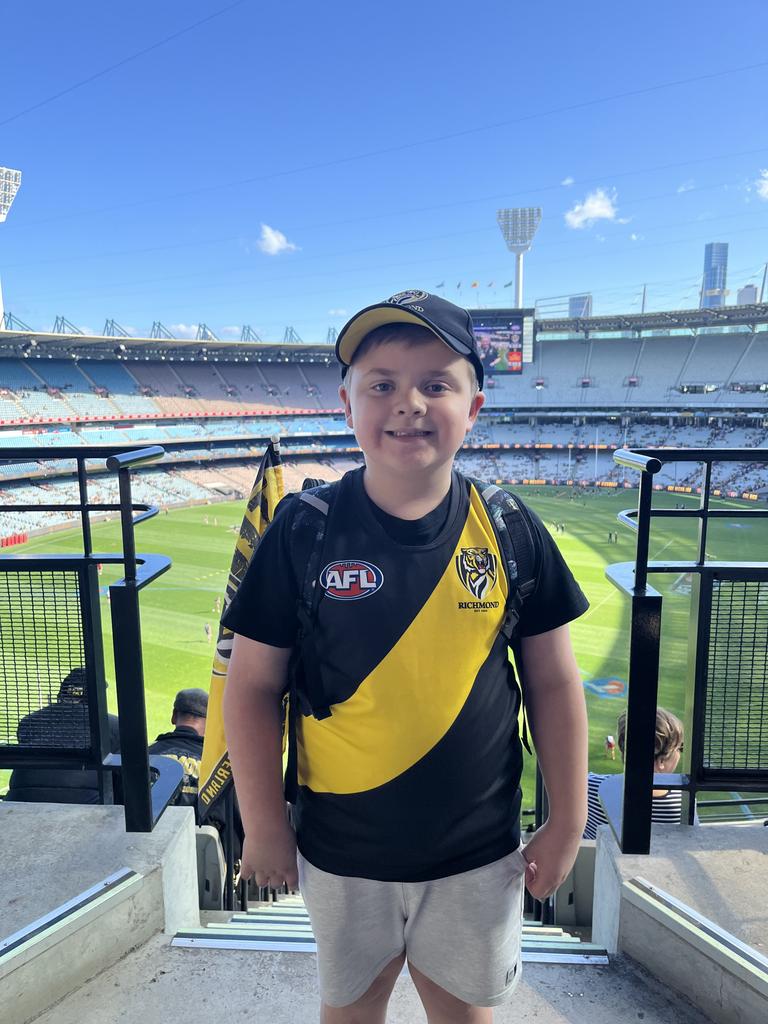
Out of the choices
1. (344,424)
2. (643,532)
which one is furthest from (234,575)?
(344,424)

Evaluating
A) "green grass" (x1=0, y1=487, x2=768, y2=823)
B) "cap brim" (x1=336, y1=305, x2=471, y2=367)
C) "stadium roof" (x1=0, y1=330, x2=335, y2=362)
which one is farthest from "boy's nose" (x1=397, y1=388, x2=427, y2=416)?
"stadium roof" (x1=0, y1=330, x2=335, y2=362)

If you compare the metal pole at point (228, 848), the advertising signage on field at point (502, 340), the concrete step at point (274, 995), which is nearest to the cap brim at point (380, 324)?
the concrete step at point (274, 995)

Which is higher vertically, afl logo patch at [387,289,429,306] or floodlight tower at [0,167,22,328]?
floodlight tower at [0,167,22,328]

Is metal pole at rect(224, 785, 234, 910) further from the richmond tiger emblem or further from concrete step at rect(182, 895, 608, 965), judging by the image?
the richmond tiger emblem

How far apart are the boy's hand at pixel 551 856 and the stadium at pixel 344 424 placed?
16.7 meters

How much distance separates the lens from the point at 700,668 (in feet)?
8.86

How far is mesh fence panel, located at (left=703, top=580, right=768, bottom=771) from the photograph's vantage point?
8.92ft

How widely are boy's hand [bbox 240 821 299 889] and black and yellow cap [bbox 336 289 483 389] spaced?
1.27 meters

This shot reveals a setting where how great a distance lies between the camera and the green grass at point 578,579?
12.1 m

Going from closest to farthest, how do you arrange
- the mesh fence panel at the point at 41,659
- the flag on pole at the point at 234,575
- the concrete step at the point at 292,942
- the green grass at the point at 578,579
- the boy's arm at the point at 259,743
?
1. the boy's arm at the point at 259,743
2. the concrete step at the point at 292,942
3. the mesh fence panel at the point at 41,659
4. the flag on pole at the point at 234,575
5. the green grass at the point at 578,579

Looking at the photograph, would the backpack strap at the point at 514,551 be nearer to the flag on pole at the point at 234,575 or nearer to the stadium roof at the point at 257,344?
the flag on pole at the point at 234,575

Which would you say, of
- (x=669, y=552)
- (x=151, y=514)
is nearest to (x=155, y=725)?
(x=151, y=514)

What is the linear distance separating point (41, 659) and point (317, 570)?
2.11 m

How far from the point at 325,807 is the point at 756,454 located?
204 cm
